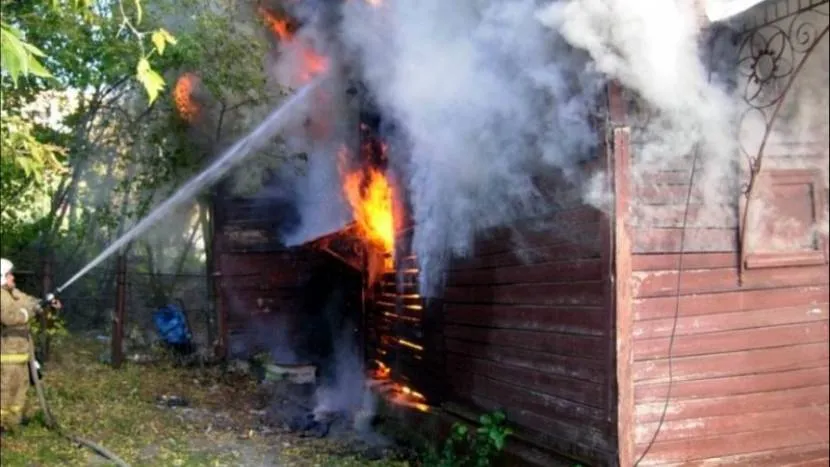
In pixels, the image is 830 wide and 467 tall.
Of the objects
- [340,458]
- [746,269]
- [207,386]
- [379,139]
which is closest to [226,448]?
[340,458]

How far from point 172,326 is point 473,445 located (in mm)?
8542

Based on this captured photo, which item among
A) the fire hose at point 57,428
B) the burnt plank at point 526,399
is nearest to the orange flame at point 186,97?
the fire hose at point 57,428

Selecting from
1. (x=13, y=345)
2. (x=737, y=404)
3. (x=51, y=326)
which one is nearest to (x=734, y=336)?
(x=737, y=404)

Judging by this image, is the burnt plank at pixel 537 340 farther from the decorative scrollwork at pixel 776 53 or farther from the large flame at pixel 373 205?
the large flame at pixel 373 205

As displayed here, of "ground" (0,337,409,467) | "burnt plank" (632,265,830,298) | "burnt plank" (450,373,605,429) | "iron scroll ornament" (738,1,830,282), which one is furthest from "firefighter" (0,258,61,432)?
"iron scroll ornament" (738,1,830,282)

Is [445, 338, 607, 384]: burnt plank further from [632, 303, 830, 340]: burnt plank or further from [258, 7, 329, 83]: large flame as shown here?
[258, 7, 329, 83]: large flame

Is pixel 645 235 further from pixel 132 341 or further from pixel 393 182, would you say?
pixel 132 341

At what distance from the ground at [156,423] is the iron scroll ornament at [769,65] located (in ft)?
16.5

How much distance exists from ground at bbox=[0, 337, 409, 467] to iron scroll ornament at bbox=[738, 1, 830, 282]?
5.03 m

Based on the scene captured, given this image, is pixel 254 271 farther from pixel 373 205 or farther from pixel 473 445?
pixel 473 445

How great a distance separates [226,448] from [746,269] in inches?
238

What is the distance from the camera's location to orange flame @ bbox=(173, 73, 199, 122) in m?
14.0

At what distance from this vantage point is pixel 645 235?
586 cm

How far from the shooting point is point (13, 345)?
7.64 metres
